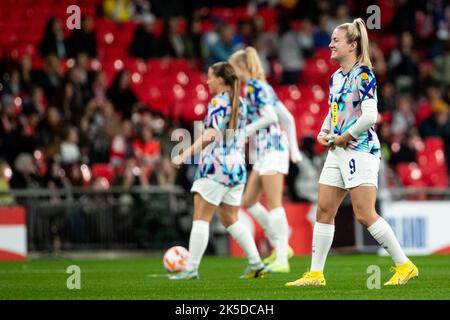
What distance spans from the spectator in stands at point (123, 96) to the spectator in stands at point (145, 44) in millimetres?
2264

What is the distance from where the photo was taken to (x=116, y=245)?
1997 cm

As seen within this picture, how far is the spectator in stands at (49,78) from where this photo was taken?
73.9 feet

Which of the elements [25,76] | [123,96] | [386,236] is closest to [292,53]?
[123,96]

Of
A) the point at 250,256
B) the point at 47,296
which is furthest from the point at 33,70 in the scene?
the point at 47,296

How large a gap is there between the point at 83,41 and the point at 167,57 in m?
2.69

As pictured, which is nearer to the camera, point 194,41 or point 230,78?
point 230,78

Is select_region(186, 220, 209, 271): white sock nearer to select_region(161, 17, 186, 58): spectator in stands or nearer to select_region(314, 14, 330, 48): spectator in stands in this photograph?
select_region(161, 17, 186, 58): spectator in stands

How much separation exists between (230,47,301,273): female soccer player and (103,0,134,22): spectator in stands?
12281mm

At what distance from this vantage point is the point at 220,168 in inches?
479

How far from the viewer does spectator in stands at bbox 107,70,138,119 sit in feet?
75.2

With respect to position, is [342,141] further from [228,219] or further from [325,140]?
[228,219]

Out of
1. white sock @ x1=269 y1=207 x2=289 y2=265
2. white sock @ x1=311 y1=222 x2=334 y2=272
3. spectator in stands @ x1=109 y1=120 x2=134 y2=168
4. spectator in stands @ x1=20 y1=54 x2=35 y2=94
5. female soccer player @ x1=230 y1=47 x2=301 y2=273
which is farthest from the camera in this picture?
spectator in stands @ x1=20 y1=54 x2=35 y2=94

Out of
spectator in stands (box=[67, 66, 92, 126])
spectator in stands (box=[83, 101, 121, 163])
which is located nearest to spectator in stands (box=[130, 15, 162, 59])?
spectator in stands (box=[67, 66, 92, 126])

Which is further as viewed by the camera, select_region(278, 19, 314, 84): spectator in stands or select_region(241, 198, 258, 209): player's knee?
select_region(278, 19, 314, 84): spectator in stands
